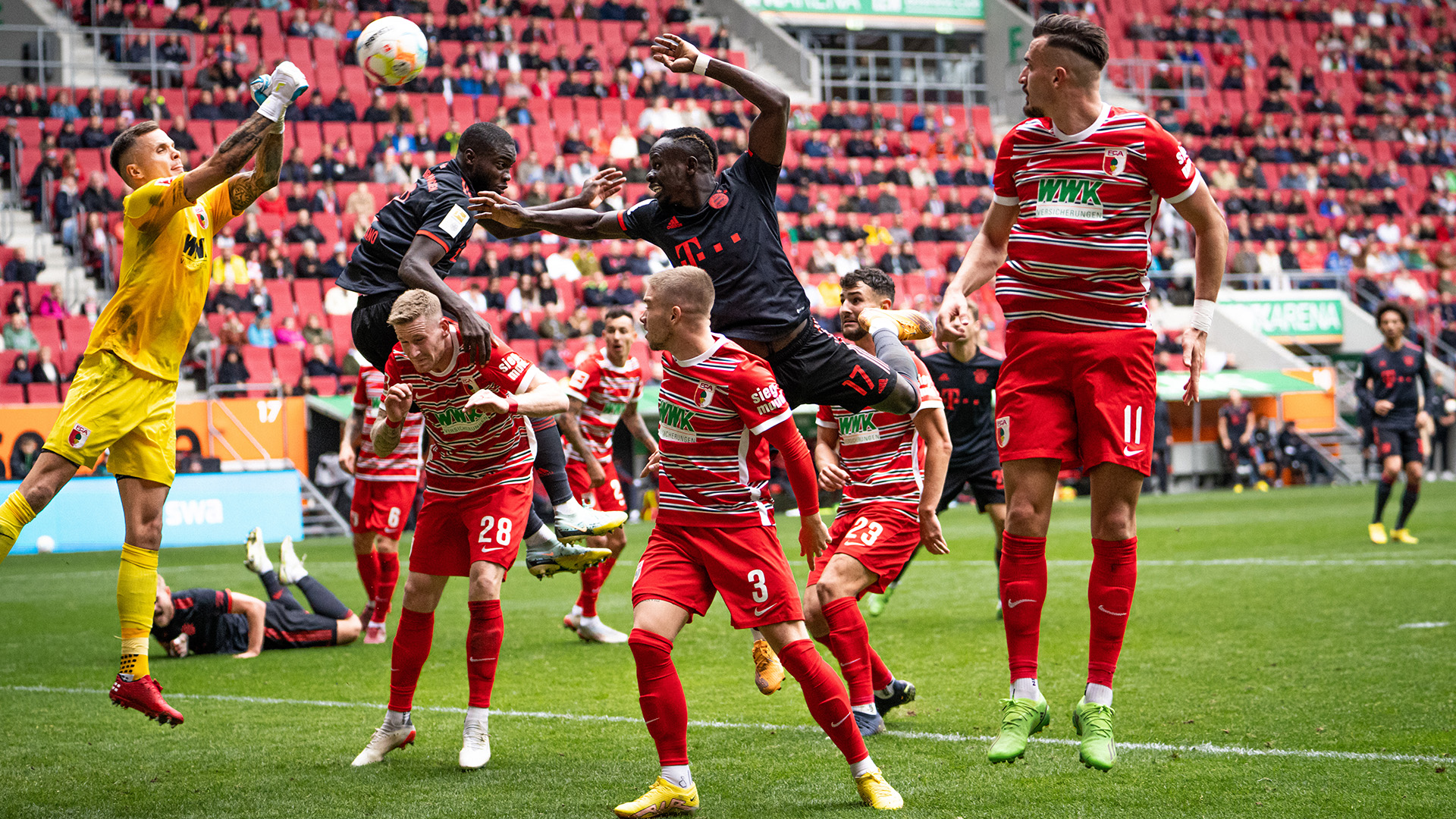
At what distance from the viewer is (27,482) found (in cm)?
557

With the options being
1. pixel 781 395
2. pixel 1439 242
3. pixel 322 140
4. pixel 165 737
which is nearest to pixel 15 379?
pixel 322 140

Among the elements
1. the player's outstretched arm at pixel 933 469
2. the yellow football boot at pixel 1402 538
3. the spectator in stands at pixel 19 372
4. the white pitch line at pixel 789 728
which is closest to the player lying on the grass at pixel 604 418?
the white pitch line at pixel 789 728

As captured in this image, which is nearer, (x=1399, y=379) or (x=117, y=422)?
(x=117, y=422)

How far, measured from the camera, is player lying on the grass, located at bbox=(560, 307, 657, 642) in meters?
9.59

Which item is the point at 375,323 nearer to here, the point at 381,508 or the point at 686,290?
the point at 686,290

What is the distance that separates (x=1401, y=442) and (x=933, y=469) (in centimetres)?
1004

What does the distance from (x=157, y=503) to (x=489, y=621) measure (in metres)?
1.52

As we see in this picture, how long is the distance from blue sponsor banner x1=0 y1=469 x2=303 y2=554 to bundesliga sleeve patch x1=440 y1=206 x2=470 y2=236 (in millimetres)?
11900

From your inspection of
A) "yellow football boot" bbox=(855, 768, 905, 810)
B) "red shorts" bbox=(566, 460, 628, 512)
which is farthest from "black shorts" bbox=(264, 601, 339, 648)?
"yellow football boot" bbox=(855, 768, 905, 810)

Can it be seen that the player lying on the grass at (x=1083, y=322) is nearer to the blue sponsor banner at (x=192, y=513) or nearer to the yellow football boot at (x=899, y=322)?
the yellow football boot at (x=899, y=322)

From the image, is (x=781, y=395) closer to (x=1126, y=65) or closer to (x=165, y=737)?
(x=165, y=737)

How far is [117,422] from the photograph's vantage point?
5.67 metres

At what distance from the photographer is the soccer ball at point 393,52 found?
21.6 ft

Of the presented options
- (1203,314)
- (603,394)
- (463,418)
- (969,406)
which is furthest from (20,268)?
(1203,314)
